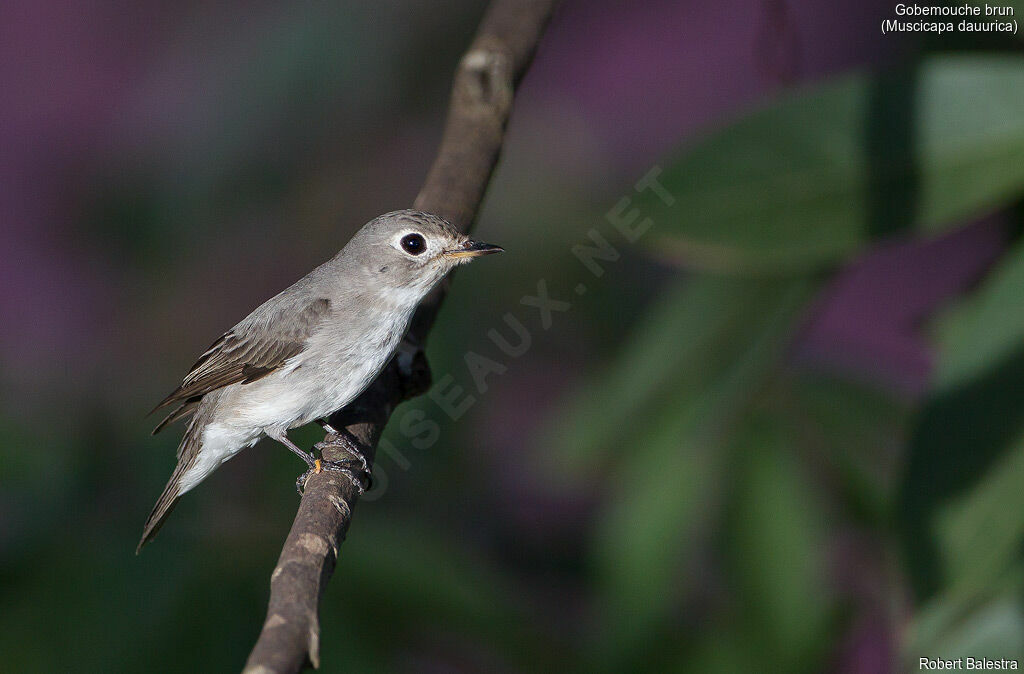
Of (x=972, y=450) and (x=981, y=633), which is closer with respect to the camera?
(x=972, y=450)

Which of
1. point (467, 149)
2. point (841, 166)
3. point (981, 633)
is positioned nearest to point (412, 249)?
point (467, 149)

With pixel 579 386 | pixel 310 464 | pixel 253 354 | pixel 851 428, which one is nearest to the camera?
pixel 310 464

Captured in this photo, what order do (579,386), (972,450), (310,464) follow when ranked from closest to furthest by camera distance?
1. (972,450)
2. (310,464)
3. (579,386)

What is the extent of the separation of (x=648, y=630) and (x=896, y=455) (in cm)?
95

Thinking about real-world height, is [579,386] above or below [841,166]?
below

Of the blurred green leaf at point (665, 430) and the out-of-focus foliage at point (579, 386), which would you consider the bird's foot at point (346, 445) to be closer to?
the out-of-focus foliage at point (579, 386)

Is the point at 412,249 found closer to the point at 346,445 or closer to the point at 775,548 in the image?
the point at 346,445

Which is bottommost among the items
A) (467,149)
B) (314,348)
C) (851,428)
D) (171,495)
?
(171,495)

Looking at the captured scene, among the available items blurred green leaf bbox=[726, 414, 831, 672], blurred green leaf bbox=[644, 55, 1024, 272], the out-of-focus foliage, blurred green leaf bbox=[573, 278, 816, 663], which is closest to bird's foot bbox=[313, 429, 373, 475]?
the out-of-focus foliage

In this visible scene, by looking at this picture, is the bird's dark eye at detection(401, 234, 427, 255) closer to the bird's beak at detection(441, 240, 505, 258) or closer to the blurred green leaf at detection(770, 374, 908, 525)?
the bird's beak at detection(441, 240, 505, 258)

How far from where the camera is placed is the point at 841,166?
231cm

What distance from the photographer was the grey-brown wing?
2760 millimetres

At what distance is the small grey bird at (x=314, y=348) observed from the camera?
8.64ft

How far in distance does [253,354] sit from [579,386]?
2.42 m
